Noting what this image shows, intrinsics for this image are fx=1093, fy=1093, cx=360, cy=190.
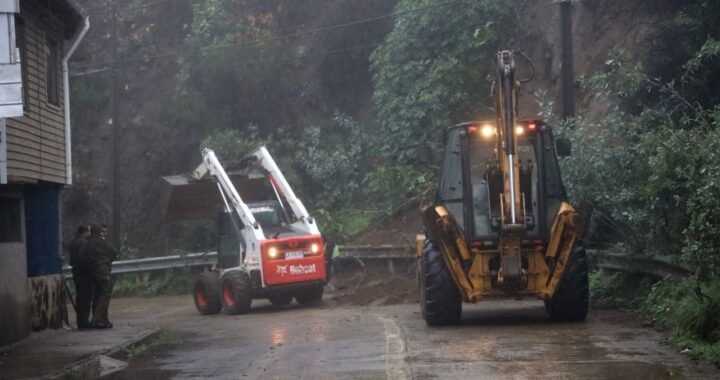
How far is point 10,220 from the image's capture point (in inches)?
703

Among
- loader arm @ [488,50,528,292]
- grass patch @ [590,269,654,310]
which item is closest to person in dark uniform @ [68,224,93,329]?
loader arm @ [488,50,528,292]

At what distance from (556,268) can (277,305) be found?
10.4 metres

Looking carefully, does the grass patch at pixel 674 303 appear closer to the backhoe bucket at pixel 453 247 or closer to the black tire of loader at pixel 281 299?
the backhoe bucket at pixel 453 247

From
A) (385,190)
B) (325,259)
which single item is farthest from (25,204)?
(385,190)

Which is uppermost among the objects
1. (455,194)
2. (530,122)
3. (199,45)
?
(199,45)

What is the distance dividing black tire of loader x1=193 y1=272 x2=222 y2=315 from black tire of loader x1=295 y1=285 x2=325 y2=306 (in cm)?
180

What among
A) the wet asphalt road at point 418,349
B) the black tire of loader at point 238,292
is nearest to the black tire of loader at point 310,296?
the black tire of loader at point 238,292

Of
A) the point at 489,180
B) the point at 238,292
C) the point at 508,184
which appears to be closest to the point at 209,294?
the point at 238,292

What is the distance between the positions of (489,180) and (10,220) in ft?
25.8

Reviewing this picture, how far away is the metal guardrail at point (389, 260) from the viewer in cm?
1728

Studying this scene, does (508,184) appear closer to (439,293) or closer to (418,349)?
(439,293)

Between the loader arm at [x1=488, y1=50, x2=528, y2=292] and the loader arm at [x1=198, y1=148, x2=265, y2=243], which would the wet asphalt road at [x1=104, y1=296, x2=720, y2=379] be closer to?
the loader arm at [x1=488, y1=50, x2=528, y2=292]

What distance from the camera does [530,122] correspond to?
16422 millimetres

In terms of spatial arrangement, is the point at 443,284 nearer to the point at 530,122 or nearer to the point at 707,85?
the point at 530,122
